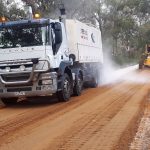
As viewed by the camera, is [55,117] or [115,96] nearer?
[55,117]

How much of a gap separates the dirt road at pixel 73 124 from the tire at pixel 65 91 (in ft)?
1.04

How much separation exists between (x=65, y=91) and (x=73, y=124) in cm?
488

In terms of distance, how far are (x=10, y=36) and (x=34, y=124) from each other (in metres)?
4.85

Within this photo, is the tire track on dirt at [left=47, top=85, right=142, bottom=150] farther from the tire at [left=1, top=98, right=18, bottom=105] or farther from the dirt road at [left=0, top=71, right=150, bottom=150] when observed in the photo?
the tire at [left=1, top=98, right=18, bottom=105]

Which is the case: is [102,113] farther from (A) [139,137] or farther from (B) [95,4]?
(B) [95,4]

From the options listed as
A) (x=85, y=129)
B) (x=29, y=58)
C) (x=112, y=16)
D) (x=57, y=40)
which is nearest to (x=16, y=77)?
(x=29, y=58)

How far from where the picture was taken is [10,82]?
1302 centimetres

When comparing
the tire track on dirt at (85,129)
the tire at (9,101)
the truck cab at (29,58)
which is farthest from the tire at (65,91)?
the tire track on dirt at (85,129)

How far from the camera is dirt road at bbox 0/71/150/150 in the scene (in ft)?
24.6

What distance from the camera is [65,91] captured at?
14.3 meters

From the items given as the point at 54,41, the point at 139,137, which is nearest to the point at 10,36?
the point at 54,41

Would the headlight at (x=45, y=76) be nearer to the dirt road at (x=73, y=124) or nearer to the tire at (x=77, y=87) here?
the dirt road at (x=73, y=124)

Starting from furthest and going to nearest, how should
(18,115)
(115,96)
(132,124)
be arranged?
(115,96) < (18,115) < (132,124)

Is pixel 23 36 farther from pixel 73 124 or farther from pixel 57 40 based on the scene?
pixel 73 124
